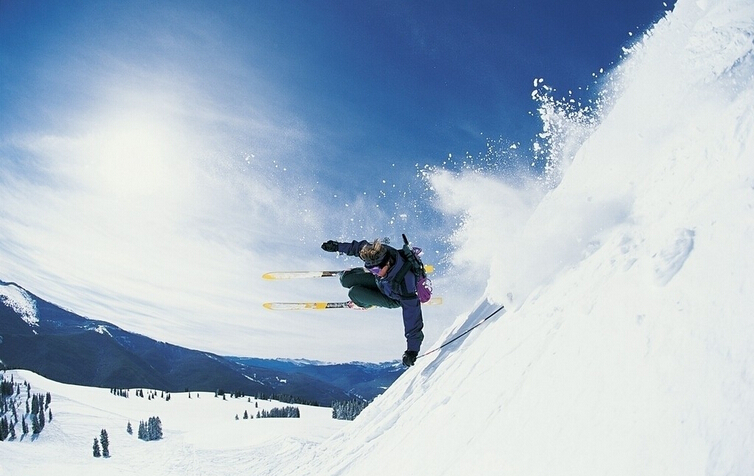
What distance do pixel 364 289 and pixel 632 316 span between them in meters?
6.45

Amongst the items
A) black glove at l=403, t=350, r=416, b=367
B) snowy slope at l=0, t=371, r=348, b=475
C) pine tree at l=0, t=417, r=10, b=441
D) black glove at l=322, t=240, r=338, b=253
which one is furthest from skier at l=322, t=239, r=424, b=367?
pine tree at l=0, t=417, r=10, b=441

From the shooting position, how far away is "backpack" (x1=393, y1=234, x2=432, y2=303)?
25.8 ft

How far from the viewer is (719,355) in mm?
2395

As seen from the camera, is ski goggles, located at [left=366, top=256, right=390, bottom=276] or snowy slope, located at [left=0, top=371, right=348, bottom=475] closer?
ski goggles, located at [left=366, top=256, right=390, bottom=276]

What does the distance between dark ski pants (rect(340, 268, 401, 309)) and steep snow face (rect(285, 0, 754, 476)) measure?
199 centimetres

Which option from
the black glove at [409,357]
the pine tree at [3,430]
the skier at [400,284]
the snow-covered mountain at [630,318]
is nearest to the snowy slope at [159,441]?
the pine tree at [3,430]

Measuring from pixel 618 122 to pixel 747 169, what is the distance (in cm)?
425

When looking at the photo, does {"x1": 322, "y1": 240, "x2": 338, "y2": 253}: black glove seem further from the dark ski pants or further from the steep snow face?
the steep snow face

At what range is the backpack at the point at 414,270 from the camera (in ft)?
25.8

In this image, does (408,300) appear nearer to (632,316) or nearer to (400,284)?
(400,284)

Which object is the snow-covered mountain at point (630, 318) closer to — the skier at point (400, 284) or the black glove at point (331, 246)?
the skier at point (400, 284)

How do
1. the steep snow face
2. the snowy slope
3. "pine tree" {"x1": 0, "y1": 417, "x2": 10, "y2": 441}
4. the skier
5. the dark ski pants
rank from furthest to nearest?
"pine tree" {"x1": 0, "y1": 417, "x2": 10, "y2": 441} → the snowy slope → the dark ski pants → the skier → the steep snow face

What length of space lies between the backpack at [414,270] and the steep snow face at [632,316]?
1.37 meters

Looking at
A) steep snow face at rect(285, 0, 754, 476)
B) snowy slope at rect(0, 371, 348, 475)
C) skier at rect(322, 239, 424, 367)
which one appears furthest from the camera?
snowy slope at rect(0, 371, 348, 475)
